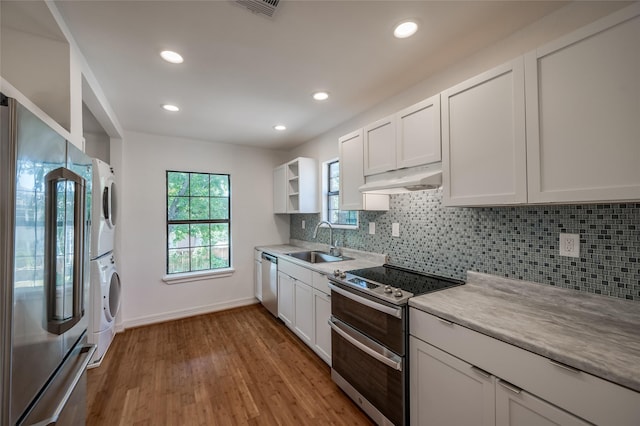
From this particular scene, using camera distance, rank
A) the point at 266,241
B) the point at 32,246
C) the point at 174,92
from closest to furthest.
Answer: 1. the point at 32,246
2. the point at 174,92
3. the point at 266,241

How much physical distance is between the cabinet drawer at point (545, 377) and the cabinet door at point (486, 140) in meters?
0.72

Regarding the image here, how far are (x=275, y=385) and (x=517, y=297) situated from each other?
1.91m

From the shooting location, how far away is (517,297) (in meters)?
1.54

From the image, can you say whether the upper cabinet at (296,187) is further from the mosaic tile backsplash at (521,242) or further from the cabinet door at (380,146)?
the cabinet door at (380,146)

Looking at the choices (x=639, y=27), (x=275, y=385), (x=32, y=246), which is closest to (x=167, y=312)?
(x=275, y=385)

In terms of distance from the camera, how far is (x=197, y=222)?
3857mm

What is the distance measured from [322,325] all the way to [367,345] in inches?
28.5

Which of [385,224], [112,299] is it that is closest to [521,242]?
[385,224]

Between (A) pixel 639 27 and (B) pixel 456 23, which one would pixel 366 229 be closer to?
(B) pixel 456 23

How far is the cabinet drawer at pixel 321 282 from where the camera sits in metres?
2.31

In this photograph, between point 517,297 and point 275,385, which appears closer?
point 517,297

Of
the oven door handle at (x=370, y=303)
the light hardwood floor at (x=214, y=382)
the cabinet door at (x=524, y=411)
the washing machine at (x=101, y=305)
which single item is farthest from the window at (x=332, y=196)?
the washing machine at (x=101, y=305)

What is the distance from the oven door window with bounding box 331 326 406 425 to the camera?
156cm

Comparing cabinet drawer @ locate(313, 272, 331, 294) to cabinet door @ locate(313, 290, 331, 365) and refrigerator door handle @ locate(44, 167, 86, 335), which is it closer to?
cabinet door @ locate(313, 290, 331, 365)
